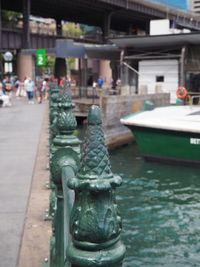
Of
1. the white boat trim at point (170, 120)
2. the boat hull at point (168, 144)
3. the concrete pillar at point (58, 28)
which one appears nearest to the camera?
the white boat trim at point (170, 120)

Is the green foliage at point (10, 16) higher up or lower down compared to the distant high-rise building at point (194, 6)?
lower down

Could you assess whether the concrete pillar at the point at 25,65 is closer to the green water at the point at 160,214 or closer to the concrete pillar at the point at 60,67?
the concrete pillar at the point at 60,67

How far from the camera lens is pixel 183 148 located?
62.1ft

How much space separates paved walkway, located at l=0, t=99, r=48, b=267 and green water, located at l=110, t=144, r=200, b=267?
2599 millimetres

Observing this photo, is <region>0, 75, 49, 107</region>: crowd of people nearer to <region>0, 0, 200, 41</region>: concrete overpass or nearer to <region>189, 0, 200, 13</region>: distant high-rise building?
<region>0, 0, 200, 41</region>: concrete overpass

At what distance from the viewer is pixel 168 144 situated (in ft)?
63.2

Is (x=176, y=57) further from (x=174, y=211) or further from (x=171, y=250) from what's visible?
(x=171, y=250)

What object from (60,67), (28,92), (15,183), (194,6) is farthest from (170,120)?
→ (194,6)

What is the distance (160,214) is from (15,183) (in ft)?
17.5

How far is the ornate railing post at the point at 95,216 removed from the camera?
1.92m

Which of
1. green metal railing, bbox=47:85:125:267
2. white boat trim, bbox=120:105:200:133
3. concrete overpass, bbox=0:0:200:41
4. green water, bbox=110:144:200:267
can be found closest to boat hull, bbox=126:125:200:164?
white boat trim, bbox=120:105:200:133

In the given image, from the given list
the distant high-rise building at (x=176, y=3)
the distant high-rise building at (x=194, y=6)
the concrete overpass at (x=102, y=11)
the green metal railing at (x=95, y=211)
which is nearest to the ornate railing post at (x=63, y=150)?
the green metal railing at (x=95, y=211)

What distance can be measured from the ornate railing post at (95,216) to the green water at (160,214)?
7357 millimetres

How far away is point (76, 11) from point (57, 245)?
225 feet
